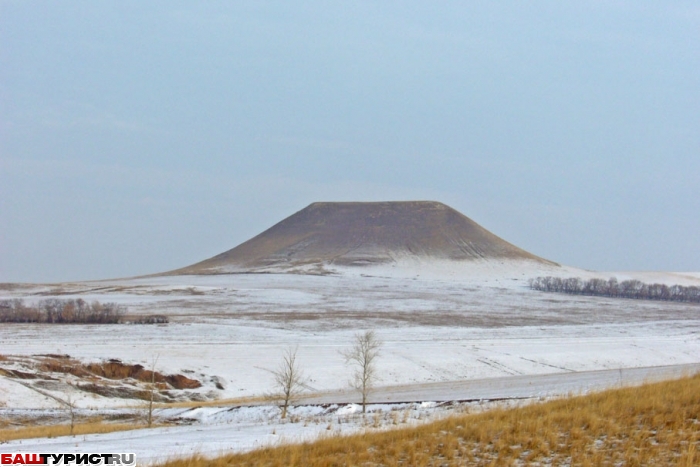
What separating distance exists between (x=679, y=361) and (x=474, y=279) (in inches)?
3922

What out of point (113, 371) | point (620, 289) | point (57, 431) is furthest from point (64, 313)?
point (620, 289)

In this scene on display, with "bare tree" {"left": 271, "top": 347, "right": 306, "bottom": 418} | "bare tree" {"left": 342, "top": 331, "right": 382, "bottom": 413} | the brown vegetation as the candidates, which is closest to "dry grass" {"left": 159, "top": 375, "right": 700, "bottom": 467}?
"bare tree" {"left": 271, "top": 347, "right": 306, "bottom": 418}

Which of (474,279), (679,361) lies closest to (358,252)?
(474,279)

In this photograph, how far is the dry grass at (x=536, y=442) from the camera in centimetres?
996

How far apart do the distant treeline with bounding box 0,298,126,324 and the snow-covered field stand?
4.52 meters

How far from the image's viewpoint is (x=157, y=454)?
12.4 m

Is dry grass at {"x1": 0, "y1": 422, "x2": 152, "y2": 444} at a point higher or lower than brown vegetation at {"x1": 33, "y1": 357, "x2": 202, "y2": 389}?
higher

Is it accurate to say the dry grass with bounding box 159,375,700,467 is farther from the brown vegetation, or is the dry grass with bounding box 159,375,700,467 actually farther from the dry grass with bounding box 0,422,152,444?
the brown vegetation

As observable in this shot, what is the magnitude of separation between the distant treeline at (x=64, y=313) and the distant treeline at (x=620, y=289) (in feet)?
292

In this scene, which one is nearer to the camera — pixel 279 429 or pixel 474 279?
pixel 279 429

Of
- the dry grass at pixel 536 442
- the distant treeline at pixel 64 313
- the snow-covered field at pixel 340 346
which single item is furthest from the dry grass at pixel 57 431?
the distant treeline at pixel 64 313

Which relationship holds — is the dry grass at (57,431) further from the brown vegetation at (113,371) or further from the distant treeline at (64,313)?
the distant treeline at (64,313)

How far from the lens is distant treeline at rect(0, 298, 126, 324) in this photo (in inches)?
2778

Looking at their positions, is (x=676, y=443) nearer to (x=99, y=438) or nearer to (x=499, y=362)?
(x=99, y=438)
